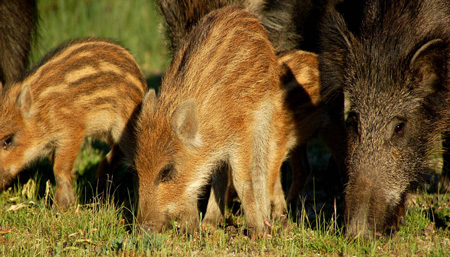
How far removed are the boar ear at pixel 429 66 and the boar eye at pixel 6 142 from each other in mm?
2832

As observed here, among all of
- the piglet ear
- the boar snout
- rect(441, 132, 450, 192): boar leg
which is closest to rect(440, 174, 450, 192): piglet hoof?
rect(441, 132, 450, 192): boar leg

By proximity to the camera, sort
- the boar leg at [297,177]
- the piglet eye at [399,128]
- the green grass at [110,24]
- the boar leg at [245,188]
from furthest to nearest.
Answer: the green grass at [110,24], the boar leg at [297,177], the boar leg at [245,188], the piglet eye at [399,128]

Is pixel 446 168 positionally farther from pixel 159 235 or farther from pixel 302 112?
pixel 159 235

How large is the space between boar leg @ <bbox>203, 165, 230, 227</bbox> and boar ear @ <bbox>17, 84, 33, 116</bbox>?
1.43 metres

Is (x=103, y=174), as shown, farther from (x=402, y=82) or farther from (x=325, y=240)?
(x=402, y=82)

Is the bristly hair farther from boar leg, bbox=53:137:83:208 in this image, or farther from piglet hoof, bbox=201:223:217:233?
boar leg, bbox=53:137:83:208

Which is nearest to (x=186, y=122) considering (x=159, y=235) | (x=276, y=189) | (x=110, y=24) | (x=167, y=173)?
(x=167, y=173)

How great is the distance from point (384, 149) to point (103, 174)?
2347 mm

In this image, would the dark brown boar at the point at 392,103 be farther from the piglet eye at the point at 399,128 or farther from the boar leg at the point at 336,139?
the boar leg at the point at 336,139

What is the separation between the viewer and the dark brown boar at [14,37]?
5.30 metres

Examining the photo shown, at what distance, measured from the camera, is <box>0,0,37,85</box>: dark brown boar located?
530cm

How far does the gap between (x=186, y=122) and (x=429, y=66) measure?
A: 62.7 inches

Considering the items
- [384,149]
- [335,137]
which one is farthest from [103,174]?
[384,149]

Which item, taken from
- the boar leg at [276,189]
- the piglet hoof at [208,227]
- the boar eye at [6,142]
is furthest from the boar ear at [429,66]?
the boar eye at [6,142]
